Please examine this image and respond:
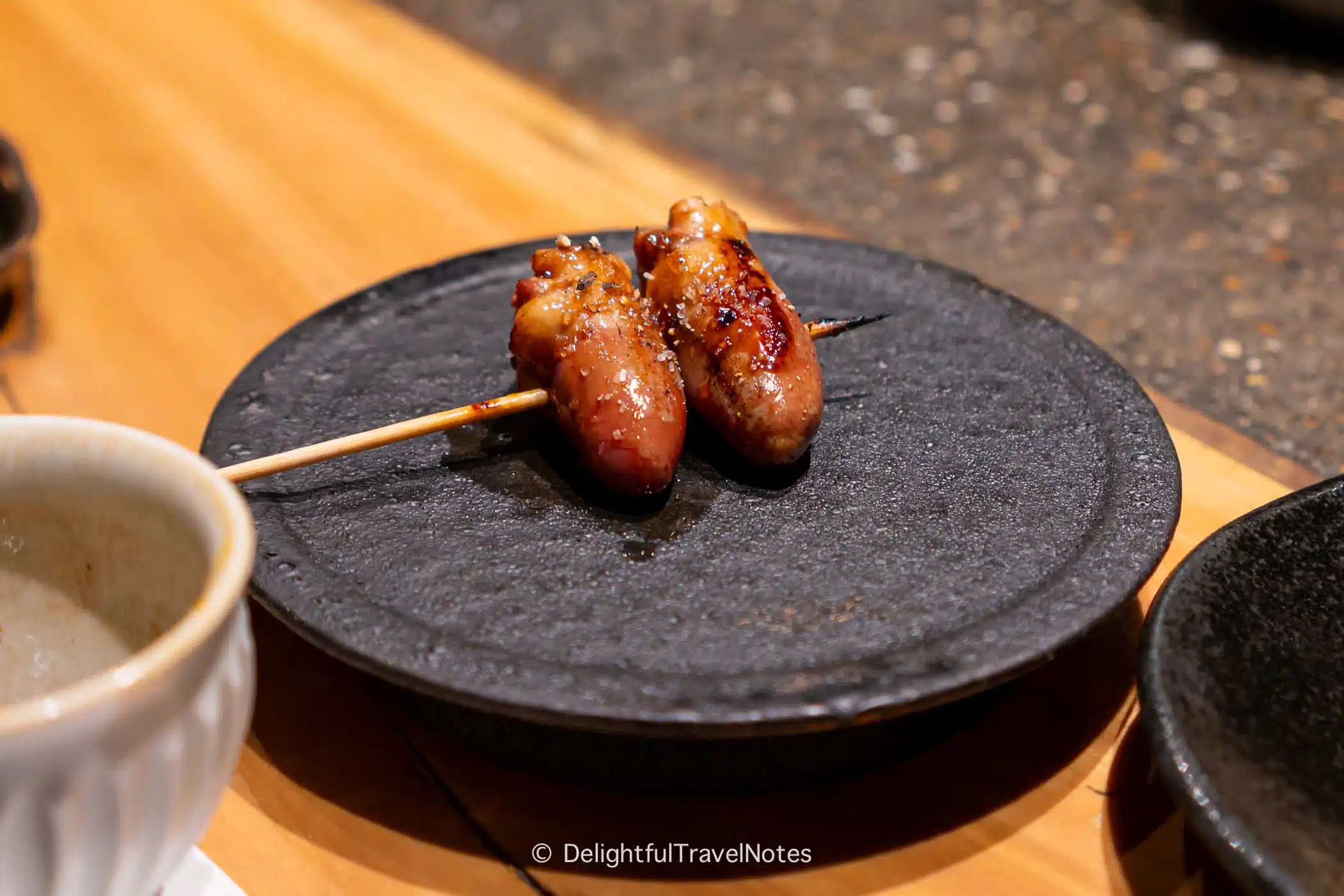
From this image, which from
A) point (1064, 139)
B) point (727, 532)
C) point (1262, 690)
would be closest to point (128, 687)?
point (727, 532)

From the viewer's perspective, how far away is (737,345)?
1.98 metres

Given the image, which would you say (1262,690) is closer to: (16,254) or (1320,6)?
(16,254)

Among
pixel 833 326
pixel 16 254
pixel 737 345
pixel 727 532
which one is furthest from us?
pixel 16 254

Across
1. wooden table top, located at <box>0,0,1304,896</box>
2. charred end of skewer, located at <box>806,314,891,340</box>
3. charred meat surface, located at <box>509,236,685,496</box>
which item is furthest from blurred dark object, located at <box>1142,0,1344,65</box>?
charred meat surface, located at <box>509,236,685,496</box>

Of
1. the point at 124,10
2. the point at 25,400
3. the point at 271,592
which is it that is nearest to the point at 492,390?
the point at 271,592

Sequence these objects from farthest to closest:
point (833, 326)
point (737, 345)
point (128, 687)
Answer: point (833, 326) → point (737, 345) → point (128, 687)

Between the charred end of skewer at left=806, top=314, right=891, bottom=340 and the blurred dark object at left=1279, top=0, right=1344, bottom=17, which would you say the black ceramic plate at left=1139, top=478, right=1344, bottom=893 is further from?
the blurred dark object at left=1279, top=0, right=1344, bottom=17

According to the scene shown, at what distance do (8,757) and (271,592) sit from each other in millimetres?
636

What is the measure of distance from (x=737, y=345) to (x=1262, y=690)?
92 cm

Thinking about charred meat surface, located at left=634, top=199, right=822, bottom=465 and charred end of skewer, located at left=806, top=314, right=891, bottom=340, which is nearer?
charred meat surface, located at left=634, top=199, right=822, bottom=465

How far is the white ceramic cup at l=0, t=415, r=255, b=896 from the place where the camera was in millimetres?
1085

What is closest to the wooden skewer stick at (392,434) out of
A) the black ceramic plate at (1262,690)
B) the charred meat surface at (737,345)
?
the charred meat surface at (737,345)

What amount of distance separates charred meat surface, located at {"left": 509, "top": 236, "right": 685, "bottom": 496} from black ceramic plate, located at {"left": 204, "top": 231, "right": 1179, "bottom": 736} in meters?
0.09

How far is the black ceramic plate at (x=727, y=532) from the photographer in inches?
61.1
